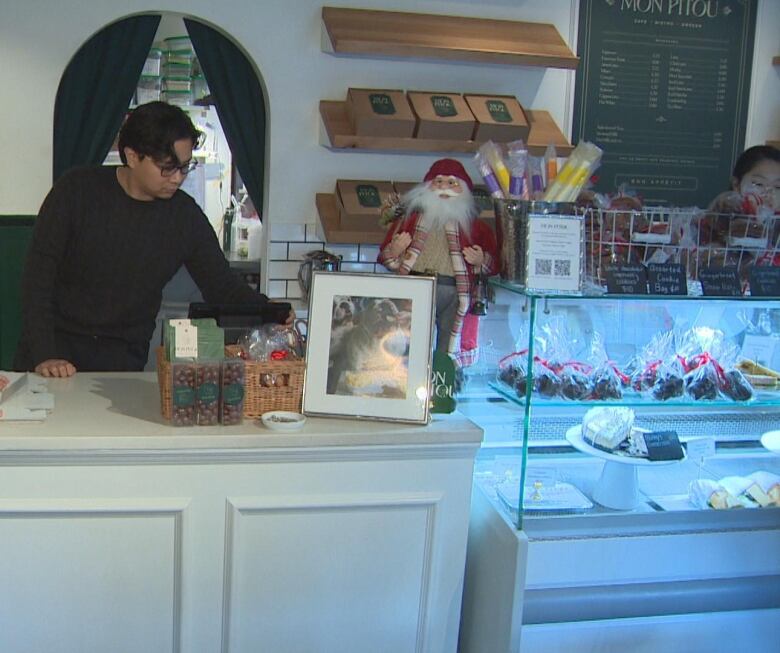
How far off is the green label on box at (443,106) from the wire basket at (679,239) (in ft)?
5.96

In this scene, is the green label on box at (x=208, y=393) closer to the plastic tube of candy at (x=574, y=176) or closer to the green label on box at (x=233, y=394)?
the green label on box at (x=233, y=394)

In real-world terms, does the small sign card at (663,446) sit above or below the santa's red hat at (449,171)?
below

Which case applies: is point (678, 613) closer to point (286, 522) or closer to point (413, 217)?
point (286, 522)

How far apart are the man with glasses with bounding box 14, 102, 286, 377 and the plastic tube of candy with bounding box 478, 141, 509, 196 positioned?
826mm

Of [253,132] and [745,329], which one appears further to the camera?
[253,132]

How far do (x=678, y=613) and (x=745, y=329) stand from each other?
704 millimetres

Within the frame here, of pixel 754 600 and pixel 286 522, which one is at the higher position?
pixel 286 522

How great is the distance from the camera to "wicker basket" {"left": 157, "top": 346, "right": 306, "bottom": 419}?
2.01 meters

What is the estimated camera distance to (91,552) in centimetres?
191

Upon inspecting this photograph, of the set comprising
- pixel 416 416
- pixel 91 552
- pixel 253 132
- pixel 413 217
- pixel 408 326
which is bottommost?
pixel 91 552

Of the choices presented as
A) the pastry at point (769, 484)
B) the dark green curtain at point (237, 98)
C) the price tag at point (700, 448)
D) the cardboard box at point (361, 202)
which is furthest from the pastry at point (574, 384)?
the dark green curtain at point (237, 98)

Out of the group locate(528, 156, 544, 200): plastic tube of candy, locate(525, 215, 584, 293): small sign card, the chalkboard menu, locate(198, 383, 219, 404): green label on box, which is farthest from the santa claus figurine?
the chalkboard menu

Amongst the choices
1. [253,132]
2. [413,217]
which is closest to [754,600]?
[413,217]

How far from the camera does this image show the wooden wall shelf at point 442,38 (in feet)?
12.3
